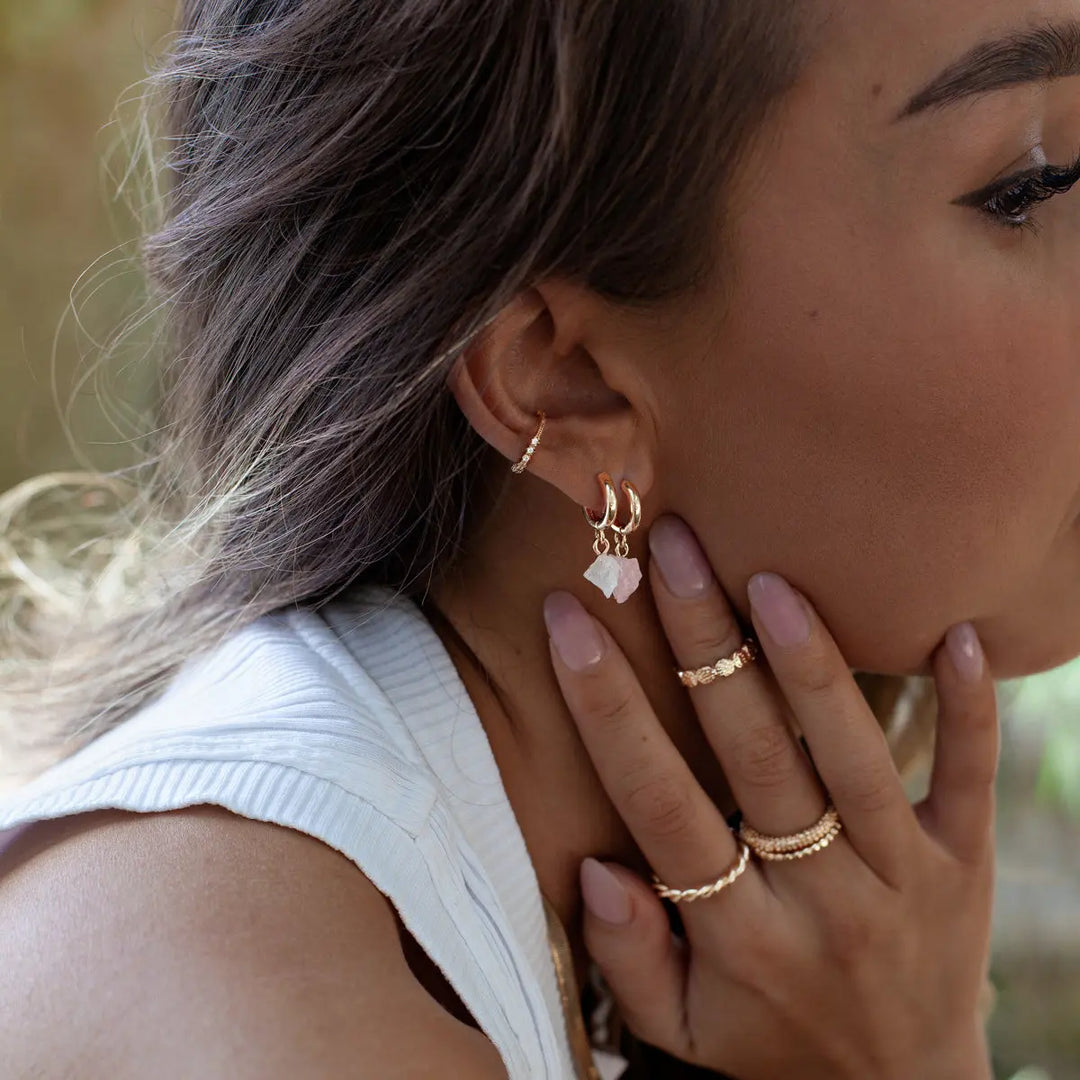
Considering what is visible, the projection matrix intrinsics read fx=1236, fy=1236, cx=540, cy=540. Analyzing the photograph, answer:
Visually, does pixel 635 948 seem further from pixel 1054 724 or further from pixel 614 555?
pixel 1054 724

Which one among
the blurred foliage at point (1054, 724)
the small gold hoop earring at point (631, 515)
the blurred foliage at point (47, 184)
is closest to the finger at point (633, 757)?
the small gold hoop earring at point (631, 515)

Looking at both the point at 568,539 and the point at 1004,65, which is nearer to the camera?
the point at 1004,65

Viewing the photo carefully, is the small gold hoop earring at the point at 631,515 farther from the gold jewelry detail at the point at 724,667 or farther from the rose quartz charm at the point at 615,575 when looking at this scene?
the gold jewelry detail at the point at 724,667

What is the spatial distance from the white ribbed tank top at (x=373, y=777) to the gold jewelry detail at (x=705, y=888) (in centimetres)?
14

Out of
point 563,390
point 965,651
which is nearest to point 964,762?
point 965,651

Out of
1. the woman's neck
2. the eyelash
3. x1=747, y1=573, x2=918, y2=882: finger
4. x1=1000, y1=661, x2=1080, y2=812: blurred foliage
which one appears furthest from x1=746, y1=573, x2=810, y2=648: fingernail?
x1=1000, y1=661, x2=1080, y2=812: blurred foliage

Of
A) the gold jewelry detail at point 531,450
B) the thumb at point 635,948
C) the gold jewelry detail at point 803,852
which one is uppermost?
the gold jewelry detail at point 531,450

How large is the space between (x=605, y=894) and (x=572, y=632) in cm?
26

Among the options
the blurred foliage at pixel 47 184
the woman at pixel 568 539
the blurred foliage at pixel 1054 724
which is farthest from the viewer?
the blurred foliage at pixel 47 184

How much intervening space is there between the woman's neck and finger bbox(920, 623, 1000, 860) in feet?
0.93

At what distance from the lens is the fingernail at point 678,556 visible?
1088 mm

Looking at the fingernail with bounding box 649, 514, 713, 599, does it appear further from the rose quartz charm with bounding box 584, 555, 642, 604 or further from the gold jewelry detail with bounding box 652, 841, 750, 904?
the gold jewelry detail with bounding box 652, 841, 750, 904

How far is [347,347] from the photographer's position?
97 centimetres

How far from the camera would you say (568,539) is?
1117 millimetres
